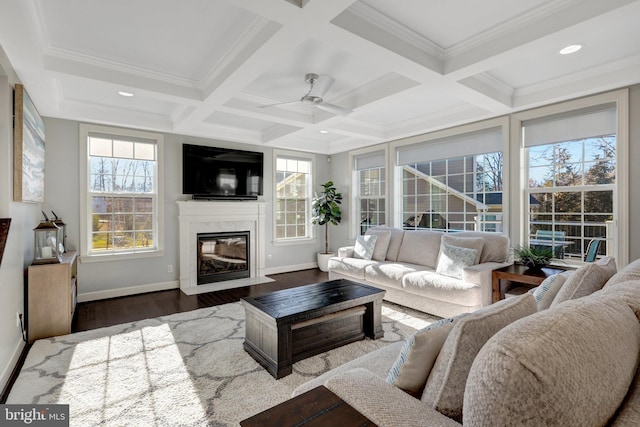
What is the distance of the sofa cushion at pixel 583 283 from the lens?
1.37 m

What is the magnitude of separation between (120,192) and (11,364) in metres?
2.60

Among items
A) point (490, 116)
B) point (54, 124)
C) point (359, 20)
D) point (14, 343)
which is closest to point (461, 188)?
point (490, 116)

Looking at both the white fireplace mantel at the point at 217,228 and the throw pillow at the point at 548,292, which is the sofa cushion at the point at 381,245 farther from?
the throw pillow at the point at 548,292

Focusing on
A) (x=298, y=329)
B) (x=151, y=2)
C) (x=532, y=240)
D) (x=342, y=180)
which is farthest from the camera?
(x=342, y=180)

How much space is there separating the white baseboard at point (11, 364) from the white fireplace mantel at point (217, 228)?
2025 millimetres

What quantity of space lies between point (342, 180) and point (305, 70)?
3540 millimetres

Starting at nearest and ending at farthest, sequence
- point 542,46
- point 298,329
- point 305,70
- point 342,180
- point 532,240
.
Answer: point 542,46
point 298,329
point 305,70
point 532,240
point 342,180

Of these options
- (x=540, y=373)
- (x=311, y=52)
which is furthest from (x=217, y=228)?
(x=540, y=373)

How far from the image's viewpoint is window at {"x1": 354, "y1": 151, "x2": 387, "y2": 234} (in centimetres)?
585

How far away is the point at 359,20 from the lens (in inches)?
86.7

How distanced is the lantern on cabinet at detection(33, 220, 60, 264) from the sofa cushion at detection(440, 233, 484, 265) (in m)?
4.34

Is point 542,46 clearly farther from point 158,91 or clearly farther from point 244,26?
point 158,91

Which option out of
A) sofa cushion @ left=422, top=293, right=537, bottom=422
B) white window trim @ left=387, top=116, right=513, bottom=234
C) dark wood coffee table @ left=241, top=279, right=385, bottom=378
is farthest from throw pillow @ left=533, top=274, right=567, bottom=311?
white window trim @ left=387, top=116, right=513, bottom=234

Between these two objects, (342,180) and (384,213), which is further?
(342,180)
